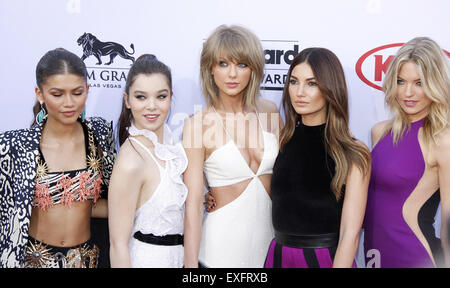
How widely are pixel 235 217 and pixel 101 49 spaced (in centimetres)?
147

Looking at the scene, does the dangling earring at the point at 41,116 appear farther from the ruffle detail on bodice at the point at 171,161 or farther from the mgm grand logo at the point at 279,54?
the mgm grand logo at the point at 279,54

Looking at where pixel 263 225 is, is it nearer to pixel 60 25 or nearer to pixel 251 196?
pixel 251 196

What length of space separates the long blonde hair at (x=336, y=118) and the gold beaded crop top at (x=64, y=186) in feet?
4.08

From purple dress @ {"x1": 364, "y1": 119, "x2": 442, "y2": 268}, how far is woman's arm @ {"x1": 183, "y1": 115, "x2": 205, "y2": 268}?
0.99m

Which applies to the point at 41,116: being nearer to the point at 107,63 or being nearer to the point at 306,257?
the point at 107,63

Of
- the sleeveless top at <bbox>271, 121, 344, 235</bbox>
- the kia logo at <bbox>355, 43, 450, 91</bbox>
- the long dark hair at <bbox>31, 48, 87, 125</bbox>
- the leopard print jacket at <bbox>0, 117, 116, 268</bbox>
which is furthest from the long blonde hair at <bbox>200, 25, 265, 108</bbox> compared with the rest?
the leopard print jacket at <bbox>0, 117, 116, 268</bbox>

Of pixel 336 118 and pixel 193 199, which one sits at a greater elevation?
pixel 336 118

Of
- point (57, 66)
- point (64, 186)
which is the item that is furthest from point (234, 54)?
point (64, 186)

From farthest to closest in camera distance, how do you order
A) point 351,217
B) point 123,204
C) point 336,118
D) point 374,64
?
point 374,64
point 336,118
point 351,217
point 123,204

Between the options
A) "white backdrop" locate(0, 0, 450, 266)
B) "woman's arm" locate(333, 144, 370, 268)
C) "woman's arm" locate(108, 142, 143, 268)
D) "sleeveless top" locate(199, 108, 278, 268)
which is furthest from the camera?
"white backdrop" locate(0, 0, 450, 266)

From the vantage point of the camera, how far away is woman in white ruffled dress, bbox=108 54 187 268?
6.89 feet

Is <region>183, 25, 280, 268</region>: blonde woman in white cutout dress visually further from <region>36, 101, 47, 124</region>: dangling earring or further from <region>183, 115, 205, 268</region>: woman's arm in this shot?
<region>36, 101, 47, 124</region>: dangling earring

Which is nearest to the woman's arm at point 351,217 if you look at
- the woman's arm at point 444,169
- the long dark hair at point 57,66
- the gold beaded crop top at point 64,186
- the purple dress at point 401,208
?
the purple dress at point 401,208

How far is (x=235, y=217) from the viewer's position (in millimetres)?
2465
